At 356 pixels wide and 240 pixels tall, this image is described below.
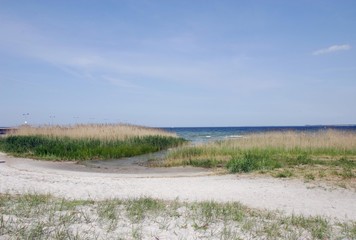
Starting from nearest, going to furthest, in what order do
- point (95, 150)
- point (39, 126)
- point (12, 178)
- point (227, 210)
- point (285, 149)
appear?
point (227, 210) → point (12, 178) → point (285, 149) → point (95, 150) → point (39, 126)

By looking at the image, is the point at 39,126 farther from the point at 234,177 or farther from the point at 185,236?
the point at 185,236

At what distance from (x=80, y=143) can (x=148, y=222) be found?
1862cm

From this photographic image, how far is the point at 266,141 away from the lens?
22.1m

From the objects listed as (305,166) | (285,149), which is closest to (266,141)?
(285,149)

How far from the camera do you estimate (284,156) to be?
17766mm

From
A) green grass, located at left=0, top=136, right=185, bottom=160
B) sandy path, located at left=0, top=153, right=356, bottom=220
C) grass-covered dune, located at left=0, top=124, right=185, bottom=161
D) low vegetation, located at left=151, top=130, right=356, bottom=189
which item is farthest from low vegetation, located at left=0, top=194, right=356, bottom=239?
grass-covered dune, located at left=0, top=124, right=185, bottom=161

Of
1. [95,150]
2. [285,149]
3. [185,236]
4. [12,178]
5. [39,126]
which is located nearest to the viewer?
[185,236]

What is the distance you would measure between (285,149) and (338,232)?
45.9ft

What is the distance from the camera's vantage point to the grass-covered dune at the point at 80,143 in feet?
69.5

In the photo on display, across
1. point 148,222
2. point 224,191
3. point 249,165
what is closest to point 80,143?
point 249,165

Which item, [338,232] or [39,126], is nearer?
[338,232]

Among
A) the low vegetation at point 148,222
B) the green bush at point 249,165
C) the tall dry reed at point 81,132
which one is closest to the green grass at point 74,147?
the tall dry reed at point 81,132

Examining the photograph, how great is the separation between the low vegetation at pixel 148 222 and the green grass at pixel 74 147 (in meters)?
13.7

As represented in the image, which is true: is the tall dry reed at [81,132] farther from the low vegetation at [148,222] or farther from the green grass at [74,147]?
the low vegetation at [148,222]
